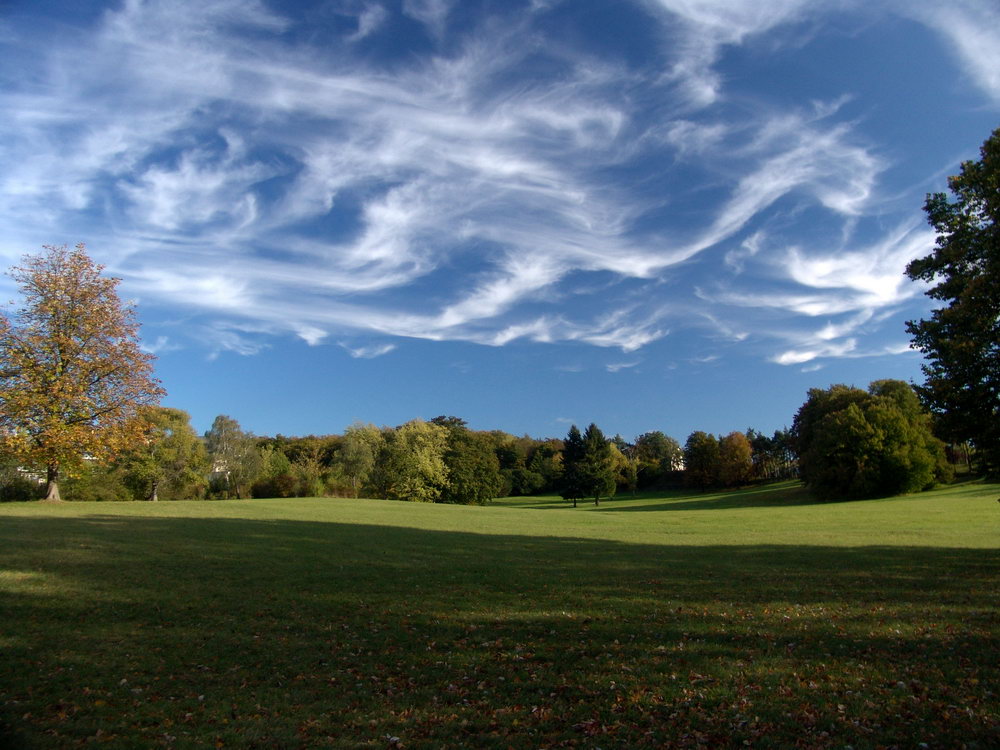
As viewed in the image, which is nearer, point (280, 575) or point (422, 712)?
point (422, 712)

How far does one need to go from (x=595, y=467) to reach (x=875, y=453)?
42620 mm

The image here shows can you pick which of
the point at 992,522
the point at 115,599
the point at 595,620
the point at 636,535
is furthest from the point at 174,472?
the point at 992,522

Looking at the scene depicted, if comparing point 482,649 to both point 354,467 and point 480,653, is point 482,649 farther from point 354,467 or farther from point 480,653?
point 354,467

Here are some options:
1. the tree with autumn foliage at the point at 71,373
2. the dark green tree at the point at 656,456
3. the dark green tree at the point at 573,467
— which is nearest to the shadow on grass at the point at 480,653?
the tree with autumn foliage at the point at 71,373

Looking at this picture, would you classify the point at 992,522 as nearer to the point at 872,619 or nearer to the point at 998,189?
the point at 998,189

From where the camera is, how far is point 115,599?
504 inches

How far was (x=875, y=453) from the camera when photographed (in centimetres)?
7169

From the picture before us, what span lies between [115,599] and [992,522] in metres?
46.9

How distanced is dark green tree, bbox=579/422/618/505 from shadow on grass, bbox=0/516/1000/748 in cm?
→ 8222

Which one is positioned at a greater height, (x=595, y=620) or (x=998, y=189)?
(x=998, y=189)

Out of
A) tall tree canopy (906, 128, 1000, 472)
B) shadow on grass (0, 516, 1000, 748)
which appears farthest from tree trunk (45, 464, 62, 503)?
tall tree canopy (906, 128, 1000, 472)

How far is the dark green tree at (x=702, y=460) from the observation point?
114 meters

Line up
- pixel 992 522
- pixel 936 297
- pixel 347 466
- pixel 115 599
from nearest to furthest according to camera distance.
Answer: pixel 115 599
pixel 936 297
pixel 992 522
pixel 347 466

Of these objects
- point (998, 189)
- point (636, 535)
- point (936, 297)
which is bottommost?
point (636, 535)
